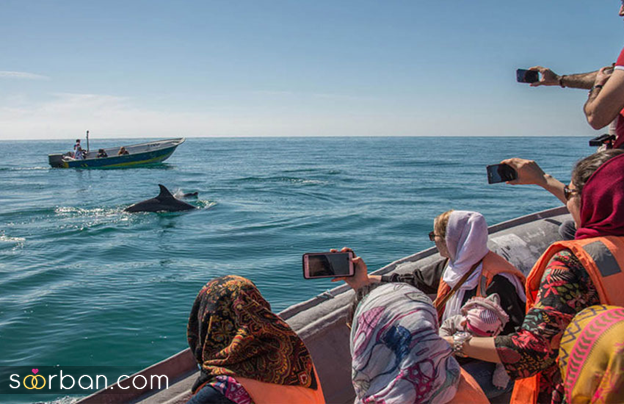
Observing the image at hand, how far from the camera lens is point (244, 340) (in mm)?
2137

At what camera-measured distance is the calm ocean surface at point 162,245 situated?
10234 mm

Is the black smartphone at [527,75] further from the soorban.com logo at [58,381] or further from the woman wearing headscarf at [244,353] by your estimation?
the soorban.com logo at [58,381]

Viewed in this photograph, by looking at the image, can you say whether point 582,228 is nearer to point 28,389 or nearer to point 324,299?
point 324,299

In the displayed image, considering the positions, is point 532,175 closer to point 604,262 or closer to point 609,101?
point 609,101

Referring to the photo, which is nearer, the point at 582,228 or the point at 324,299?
the point at 582,228

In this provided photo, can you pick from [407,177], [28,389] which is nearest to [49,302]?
[28,389]

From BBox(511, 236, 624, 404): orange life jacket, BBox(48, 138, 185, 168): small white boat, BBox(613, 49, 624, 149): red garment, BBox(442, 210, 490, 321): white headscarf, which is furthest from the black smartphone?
BBox(48, 138, 185, 168): small white boat

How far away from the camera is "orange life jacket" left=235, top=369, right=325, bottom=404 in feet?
7.04

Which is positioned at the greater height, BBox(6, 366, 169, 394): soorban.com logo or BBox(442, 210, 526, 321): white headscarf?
BBox(442, 210, 526, 321): white headscarf

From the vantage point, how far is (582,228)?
7.61 feet

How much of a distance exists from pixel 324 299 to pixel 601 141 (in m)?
2.79

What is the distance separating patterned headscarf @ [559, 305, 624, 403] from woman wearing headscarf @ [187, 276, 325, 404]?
1.10 meters

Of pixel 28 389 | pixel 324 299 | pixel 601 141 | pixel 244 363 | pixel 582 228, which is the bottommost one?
pixel 28 389

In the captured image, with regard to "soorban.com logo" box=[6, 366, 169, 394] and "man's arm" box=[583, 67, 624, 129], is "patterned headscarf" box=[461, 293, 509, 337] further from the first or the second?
"soorban.com logo" box=[6, 366, 169, 394]
